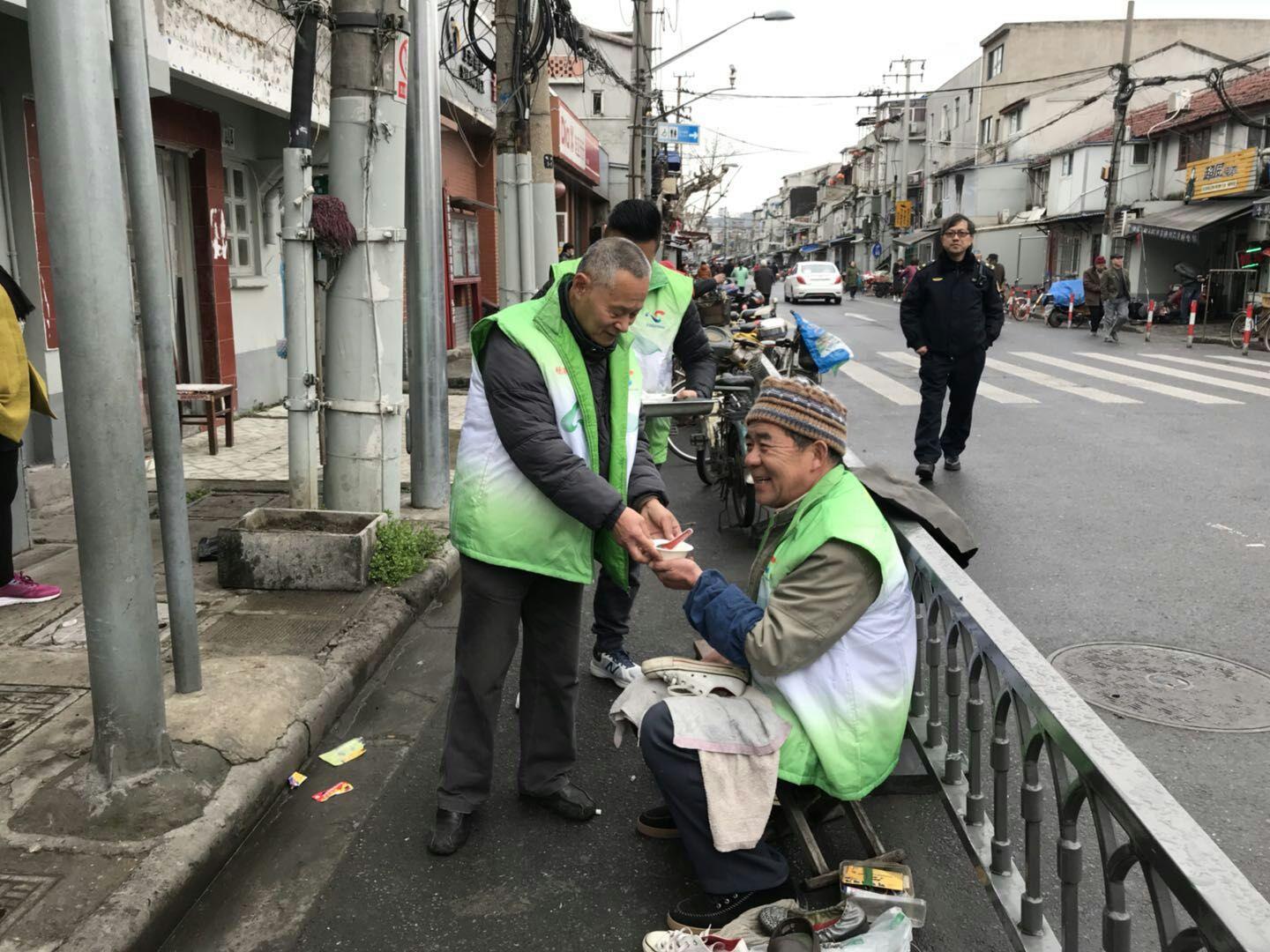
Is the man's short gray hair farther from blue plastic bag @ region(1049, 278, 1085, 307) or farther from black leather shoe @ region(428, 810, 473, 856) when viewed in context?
blue plastic bag @ region(1049, 278, 1085, 307)

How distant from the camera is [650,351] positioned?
527 centimetres

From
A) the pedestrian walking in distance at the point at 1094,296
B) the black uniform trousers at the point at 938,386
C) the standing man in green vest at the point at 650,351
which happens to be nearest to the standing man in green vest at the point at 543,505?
the standing man in green vest at the point at 650,351

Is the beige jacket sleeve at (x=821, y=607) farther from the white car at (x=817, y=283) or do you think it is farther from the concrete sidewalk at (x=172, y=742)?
the white car at (x=817, y=283)

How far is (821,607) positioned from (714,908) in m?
0.90

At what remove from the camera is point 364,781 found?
3.74m

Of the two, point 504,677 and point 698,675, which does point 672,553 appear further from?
point 504,677

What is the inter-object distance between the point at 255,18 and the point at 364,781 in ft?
25.0

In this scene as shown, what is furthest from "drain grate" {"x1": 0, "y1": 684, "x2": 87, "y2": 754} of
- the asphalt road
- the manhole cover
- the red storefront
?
the red storefront

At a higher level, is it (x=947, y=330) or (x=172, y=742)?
(x=947, y=330)

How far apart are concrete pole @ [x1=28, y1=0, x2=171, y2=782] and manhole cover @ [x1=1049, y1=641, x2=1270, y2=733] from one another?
354 centimetres

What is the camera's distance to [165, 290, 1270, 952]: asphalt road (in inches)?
116

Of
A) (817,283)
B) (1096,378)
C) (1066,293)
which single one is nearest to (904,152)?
(817,283)

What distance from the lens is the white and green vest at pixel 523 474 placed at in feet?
10.2

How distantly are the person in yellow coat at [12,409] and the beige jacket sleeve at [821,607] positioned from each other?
388cm
